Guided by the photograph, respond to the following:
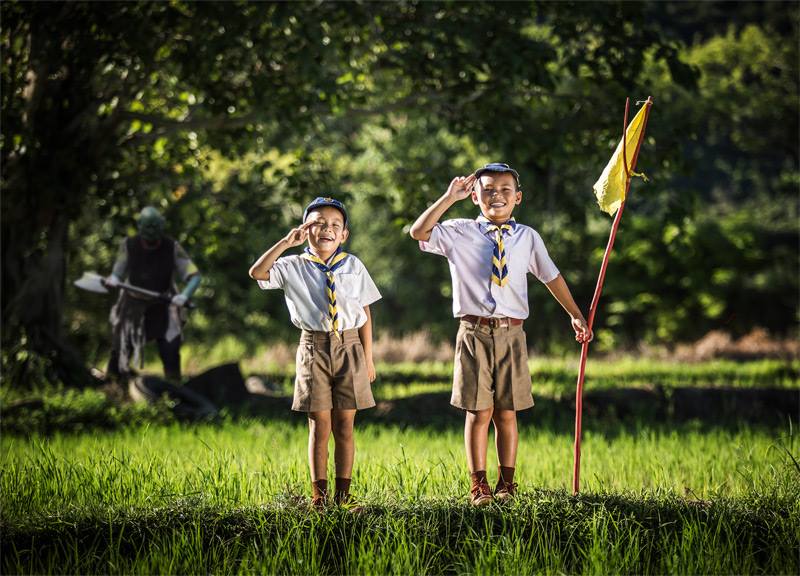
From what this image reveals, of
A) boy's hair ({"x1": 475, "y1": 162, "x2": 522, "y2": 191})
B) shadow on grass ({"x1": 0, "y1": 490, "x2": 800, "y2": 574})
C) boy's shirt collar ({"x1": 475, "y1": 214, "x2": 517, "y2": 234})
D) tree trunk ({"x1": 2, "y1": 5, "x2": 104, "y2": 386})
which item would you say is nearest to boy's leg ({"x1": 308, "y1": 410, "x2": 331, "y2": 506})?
shadow on grass ({"x1": 0, "y1": 490, "x2": 800, "y2": 574})

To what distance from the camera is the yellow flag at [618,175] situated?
159 inches

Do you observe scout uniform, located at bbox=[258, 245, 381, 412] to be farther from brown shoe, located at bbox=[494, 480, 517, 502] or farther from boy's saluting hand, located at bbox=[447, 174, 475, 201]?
brown shoe, located at bbox=[494, 480, 517, 502]

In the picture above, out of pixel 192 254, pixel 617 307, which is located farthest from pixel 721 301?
pixel 192 254

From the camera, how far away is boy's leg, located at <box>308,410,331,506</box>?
4012mm

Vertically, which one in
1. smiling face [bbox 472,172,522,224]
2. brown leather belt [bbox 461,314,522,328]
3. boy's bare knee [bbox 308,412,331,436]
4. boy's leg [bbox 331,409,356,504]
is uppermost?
smiling face [bbox 472,172,522,224]

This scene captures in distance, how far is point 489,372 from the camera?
412 centimetres

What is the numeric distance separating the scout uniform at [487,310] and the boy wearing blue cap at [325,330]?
43 centimetres

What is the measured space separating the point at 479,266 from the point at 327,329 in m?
0.77

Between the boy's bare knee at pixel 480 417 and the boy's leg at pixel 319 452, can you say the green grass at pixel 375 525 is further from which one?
the boy's bare knee at pixel 480 417

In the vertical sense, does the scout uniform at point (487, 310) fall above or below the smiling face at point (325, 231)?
below

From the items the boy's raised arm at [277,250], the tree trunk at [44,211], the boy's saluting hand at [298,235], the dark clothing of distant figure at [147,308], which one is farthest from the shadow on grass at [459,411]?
the boy's saluting hand at [298,235]

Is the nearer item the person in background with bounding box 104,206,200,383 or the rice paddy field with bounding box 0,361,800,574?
the rice paddy field with bounding box 0,361,800,574

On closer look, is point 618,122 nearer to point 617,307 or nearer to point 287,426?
point 287,426

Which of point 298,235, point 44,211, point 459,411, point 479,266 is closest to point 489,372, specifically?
point 479,266
